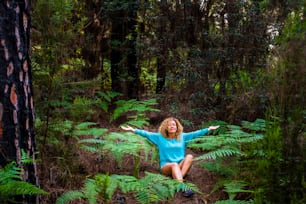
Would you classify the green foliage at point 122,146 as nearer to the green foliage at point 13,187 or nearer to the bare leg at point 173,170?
the bare leg at point 173,170

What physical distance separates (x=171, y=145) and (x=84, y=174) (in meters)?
1.41

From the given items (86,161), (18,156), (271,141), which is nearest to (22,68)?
(18,156)

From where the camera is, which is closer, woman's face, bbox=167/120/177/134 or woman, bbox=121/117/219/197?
woman, bbox=121/117/219/197

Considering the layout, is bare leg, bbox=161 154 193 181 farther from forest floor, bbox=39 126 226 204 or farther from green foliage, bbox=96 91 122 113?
green foliage, bbox=96 91 122 113

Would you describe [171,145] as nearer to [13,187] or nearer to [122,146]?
[122,146]

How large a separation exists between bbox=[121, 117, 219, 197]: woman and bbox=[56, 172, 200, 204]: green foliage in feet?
3.10

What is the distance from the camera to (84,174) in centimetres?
468

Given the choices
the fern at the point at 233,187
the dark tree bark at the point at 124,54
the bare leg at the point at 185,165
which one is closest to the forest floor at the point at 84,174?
the bare leg at the point at 185,165

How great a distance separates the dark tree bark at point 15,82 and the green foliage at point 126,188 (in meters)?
0.71

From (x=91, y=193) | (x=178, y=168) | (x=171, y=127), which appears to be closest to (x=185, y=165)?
(x=178, y=168)

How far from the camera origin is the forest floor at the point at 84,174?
13.6 ft

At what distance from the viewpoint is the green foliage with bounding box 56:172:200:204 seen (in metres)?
3.44

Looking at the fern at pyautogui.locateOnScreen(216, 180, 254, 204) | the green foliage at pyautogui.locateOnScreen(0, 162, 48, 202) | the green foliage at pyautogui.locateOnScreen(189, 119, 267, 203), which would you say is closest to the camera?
the green foliage at pyautogui.locateOnScreen(0, 162, 48, 202)

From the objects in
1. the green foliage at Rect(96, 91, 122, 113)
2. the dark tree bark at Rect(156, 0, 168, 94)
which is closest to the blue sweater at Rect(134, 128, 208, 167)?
the green foliage at Rect(96, 91, 122, 113)
